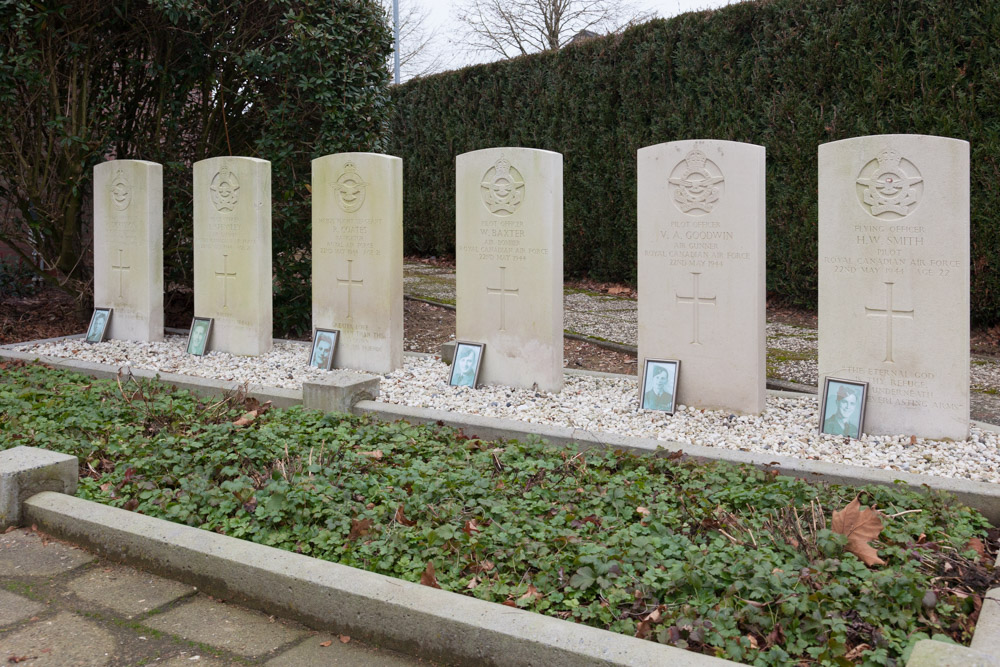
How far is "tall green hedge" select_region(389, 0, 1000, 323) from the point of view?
7.93m

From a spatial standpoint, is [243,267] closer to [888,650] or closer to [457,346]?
[457,346]

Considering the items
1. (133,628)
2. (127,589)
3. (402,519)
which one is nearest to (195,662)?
(133,628)

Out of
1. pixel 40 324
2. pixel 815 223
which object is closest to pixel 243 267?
pixel 40 324

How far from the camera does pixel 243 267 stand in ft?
24.2

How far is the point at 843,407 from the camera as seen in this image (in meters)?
4.79

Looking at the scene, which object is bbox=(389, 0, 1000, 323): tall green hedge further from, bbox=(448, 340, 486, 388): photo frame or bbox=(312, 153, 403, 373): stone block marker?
bbox=(448, 340, 486, 388): photo frame

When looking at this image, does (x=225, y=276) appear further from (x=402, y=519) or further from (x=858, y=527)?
(x=858, y=527)

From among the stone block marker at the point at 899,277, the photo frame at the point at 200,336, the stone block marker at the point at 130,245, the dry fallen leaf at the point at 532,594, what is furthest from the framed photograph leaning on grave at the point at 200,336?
the dry fallen leaf at the point at 532,594

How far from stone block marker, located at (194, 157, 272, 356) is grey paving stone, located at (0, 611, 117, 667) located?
4.83m

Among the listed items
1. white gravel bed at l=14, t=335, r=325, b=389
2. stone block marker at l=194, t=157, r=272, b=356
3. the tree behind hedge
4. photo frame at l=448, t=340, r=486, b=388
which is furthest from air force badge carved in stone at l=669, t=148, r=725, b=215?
the tree behind hedge

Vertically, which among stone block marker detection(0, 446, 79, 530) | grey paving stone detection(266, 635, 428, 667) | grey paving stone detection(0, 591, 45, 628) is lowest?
grey paving stone detection(266, 635, 428, 667)

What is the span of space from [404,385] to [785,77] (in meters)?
5.96

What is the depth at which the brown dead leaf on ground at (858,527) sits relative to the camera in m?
2.90

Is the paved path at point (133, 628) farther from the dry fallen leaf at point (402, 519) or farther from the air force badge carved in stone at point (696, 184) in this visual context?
the air force badge carved in stone at point (696, 184)
